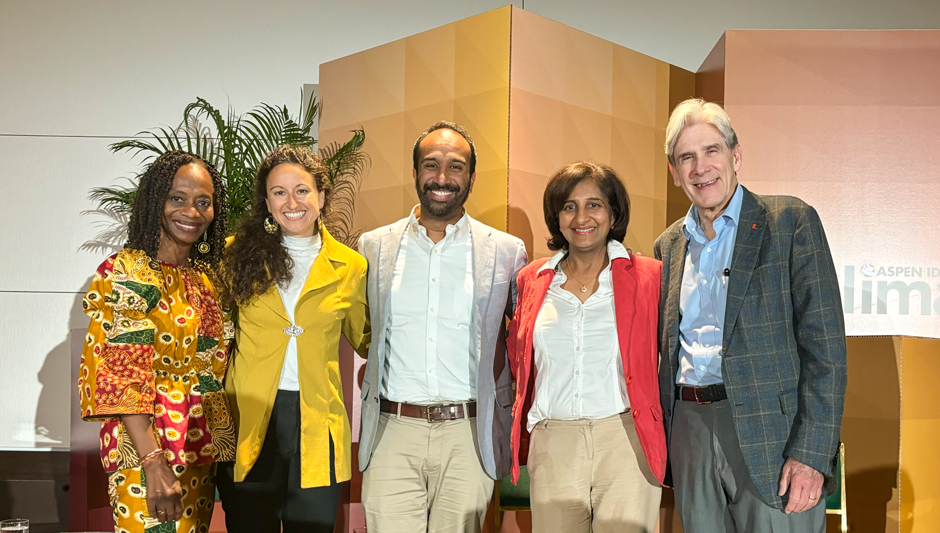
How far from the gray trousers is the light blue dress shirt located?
0.37 ft

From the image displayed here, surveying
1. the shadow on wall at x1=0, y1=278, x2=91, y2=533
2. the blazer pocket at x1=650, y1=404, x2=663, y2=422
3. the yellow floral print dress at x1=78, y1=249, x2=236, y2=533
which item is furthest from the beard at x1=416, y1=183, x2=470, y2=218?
the shadow on wall at x1=0, y1=278, x2=91, y2=533

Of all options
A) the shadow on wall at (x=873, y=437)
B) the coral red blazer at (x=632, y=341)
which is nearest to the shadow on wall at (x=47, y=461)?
the coral red blazer at (x=632, y=341)

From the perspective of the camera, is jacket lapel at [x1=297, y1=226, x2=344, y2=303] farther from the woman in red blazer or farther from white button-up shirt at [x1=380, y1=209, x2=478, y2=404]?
the woman in red blazer

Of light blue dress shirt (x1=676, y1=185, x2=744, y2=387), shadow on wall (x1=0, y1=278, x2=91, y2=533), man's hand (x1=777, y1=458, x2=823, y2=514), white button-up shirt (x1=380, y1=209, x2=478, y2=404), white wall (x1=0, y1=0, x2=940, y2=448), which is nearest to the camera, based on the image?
man's hand (x1=777, y1=458, x2=823, y2=514)

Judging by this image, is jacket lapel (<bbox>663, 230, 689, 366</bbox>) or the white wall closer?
jacket lapel (<bbox>663, 230, 689, 366</bbox>)

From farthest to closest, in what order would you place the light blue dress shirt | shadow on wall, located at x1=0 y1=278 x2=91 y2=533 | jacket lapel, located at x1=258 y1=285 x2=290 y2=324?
shadow on wall, located at x1=0 y1=278 x2=91 y2=533 < jacket lapel, located at x1=258 y1=285 x2=290 y2=324 < the light blue dress shirt

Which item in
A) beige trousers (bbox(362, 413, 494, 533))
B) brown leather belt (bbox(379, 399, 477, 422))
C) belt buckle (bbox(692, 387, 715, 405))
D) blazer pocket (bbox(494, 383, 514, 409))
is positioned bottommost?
beige trousers (bbox(362, 413, 494, 533))

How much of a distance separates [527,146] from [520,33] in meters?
0.68

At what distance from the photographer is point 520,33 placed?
415 cm

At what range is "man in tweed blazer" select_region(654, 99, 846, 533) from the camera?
6.73 ft

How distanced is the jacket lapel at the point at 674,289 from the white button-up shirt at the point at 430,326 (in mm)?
721

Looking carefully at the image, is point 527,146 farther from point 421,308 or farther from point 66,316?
point 66,316

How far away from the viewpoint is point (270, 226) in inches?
103

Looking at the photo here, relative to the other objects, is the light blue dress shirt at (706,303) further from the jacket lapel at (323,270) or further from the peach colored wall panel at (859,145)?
the peach colored wall panel at (859,145)
